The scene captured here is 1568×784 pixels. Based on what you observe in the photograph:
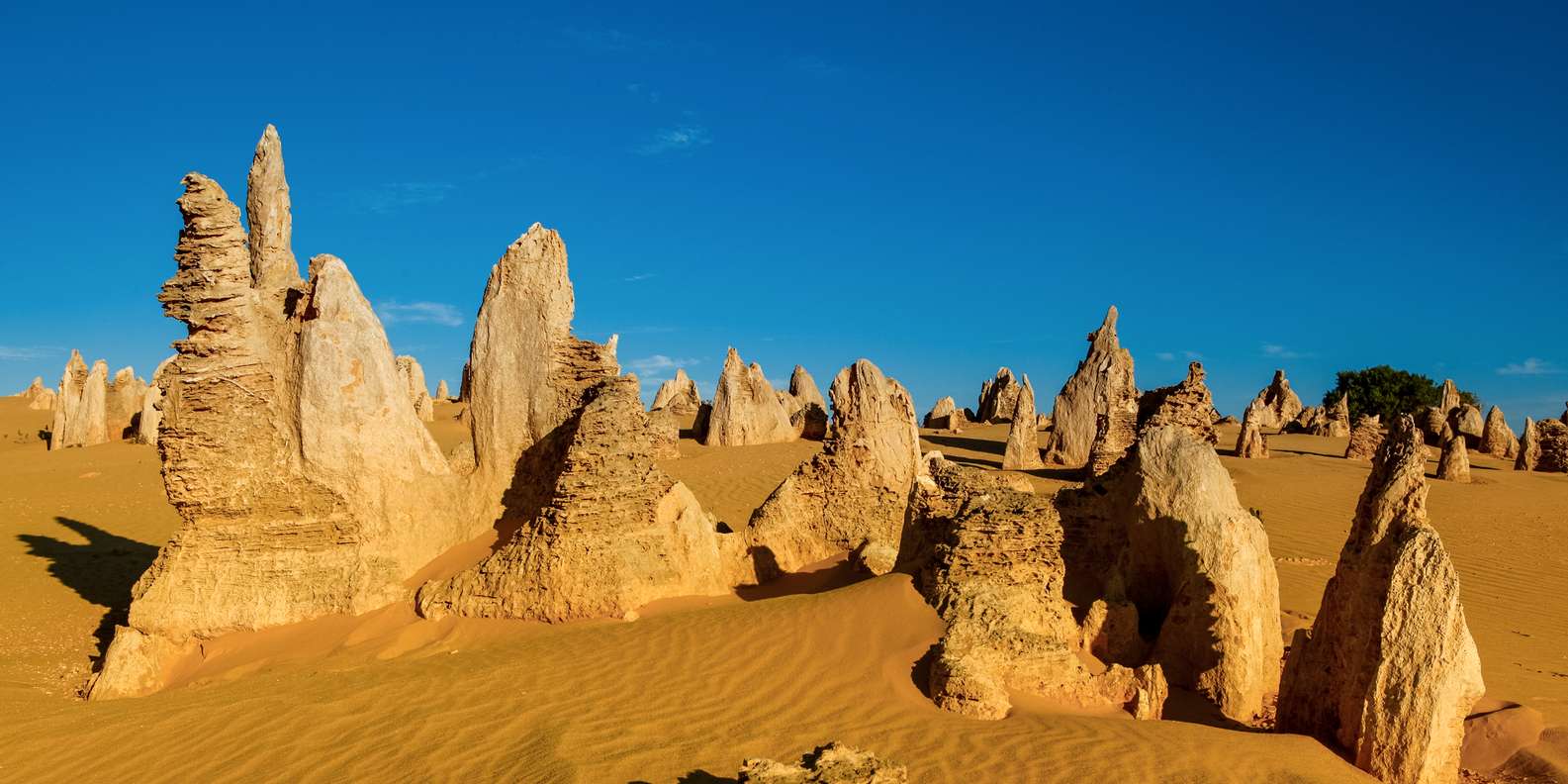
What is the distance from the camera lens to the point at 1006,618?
721 cm

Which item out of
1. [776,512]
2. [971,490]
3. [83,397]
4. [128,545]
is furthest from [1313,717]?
[83,397]

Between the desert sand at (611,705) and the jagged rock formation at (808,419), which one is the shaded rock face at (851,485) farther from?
the jagged rock formation at (808,419)

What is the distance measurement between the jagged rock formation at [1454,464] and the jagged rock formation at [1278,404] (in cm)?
1858

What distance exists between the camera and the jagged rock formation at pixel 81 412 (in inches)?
1097

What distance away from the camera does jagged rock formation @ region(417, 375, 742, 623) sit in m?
8.63

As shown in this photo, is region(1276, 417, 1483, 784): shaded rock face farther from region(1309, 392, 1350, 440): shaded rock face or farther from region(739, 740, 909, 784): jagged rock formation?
region(1309, 392, 1350, 440): shaded rock face

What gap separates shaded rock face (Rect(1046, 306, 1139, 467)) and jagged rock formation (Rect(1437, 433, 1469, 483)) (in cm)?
713

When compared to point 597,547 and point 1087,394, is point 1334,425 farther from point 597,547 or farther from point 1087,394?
point 597,547

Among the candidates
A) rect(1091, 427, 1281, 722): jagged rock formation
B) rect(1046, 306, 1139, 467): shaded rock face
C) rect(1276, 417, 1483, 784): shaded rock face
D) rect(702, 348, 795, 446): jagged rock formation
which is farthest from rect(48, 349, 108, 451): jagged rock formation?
rect(1276, 417, 1483, 784): shaded rock face

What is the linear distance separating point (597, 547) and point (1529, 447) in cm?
2546

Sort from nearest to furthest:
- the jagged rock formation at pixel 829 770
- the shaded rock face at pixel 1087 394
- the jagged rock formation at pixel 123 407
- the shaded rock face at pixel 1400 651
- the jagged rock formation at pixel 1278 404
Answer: the jagged rock formation at pixel 829 770, the shaded rock face at pixel 1400 651, the shaded rock face at pixel 1087 394, the jagged rock formation at pixel 123 407, the jagged rock formation at pixel 1278 404

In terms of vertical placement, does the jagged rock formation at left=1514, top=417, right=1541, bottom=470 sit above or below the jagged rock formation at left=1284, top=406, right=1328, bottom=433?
below

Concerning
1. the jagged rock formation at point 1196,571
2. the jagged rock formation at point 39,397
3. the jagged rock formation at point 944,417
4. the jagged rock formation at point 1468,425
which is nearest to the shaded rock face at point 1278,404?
the jagged rock formation at point 1468,425

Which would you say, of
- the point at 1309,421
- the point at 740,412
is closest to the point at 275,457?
the point at 740,412
